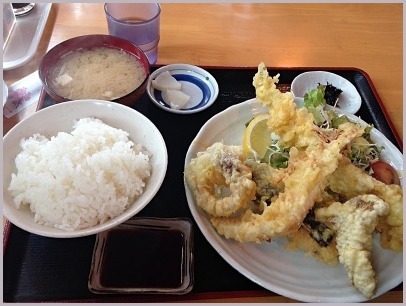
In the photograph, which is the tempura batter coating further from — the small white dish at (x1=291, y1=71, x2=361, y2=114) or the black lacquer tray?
the small white dish at (x1=291, y1=71, x2=361, y2=114)

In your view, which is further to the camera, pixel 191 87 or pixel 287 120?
pixel 191 87

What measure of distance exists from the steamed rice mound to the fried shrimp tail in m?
0.17

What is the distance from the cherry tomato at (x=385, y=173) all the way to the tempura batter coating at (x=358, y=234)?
28 centimetres

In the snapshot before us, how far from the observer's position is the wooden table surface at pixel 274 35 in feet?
6.75

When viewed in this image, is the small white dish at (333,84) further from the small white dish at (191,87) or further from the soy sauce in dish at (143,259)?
the soy sauce in dish at (143,259)

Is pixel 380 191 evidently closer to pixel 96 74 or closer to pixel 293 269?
pixel 293 269

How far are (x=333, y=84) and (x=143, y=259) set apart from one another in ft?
3.97

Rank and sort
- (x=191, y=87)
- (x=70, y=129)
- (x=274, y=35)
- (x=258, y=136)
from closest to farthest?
(x=70, y=129)
(x=258, y=136)
(x=191, y=87)
(x=274, y=35)

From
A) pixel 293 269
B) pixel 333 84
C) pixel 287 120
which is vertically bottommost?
pixel 293 269

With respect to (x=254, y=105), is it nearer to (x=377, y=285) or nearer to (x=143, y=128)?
(x=143, y=128)

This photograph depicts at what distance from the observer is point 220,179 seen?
1383 mm

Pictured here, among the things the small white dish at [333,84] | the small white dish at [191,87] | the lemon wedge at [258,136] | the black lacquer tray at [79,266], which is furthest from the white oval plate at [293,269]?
the small white dish at [333,84]

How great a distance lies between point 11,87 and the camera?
5.93 ft

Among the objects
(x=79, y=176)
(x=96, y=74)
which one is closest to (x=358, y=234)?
(x=79, y=176)
